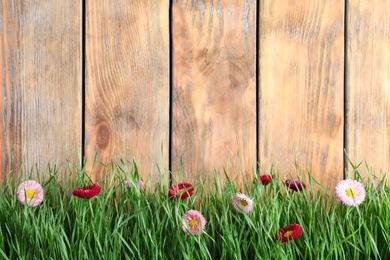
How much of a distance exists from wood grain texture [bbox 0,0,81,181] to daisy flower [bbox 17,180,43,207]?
0.11 m

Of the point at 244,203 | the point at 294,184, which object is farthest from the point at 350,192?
the point at 244,203

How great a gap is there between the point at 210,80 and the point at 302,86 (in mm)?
252

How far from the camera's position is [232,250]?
1.29 m

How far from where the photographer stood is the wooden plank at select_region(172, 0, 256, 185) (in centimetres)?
162

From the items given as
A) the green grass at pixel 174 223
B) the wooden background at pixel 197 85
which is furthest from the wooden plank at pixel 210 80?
the green grass at pixel 174 223

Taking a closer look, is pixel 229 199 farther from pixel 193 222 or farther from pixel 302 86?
pixel 302 86

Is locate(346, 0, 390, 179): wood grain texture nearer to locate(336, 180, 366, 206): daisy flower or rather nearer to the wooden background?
the wooden background

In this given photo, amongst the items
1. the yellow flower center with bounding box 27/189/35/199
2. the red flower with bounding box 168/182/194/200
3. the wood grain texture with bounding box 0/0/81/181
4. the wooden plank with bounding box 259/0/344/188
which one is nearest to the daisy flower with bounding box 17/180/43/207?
the yellow flower center with bounding box 27/189/35/199

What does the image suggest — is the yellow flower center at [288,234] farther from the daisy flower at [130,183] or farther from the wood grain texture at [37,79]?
the wood grain texture at [37,79]

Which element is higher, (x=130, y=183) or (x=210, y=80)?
(x=210, y=80)

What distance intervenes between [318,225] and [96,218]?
20.8 inches

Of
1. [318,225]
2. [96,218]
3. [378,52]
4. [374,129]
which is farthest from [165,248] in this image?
[378,52]

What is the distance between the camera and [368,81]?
5.45ft

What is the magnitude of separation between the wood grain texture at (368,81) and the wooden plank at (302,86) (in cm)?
3
